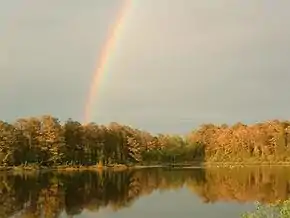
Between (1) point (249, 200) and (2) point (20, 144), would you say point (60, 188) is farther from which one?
(2) point (20, 144)

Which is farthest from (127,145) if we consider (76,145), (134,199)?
(134,199)

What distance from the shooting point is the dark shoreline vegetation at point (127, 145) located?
286 feet

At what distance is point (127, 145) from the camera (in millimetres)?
105500

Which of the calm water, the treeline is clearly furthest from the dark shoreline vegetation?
the calm water

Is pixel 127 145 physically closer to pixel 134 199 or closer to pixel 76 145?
pixel 76 145

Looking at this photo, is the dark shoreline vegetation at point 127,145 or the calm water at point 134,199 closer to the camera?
the calm water at point 134,199

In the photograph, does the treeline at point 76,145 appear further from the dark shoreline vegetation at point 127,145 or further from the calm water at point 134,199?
the calm water at point 134,199

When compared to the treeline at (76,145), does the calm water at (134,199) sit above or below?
below

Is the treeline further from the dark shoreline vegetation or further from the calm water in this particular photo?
the calm water

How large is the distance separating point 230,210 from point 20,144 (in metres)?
57.3

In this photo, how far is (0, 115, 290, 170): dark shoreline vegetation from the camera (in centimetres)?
8731

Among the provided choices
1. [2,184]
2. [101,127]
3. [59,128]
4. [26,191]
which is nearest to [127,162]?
[101,127]

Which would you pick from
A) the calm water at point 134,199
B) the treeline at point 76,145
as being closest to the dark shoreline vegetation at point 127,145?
the treeline at point 76,145

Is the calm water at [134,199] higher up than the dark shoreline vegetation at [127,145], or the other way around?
the dark shoreline vegetation at [127,145]
